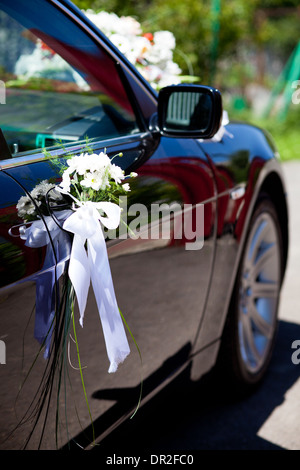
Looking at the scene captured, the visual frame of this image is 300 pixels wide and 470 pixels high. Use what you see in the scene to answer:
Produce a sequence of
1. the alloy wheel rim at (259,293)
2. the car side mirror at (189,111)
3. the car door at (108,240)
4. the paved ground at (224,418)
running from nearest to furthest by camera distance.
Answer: the car door at (108,240)
the car side mirror at (189,111)
the paved ground at (224,418)
the alloy wheel rim at (259,293)

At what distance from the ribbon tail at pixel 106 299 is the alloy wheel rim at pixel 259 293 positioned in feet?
4.19

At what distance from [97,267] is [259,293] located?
5.40 feet

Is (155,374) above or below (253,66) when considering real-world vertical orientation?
below

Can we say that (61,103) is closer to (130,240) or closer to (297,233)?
(130,240)

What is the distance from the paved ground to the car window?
100 centimetres

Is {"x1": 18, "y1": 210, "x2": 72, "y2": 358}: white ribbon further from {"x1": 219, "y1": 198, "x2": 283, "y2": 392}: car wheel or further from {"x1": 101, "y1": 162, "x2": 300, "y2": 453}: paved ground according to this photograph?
{"x1": 219, "y1": 198, "x2": 283, "y2": 392}: car wheel

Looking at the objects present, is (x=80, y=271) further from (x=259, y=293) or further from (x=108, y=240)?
(x=259, y=293)

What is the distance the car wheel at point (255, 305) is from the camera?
2.89 m

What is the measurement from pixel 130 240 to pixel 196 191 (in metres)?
0.50

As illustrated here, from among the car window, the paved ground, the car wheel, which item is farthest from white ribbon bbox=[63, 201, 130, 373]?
the car wheel

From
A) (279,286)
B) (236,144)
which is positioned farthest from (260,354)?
(236,144)

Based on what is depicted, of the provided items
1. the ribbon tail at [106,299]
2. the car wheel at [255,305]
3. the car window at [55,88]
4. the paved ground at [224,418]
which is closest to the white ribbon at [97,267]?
the ribbon tail at [106,299]

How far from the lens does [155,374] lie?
2.28 m

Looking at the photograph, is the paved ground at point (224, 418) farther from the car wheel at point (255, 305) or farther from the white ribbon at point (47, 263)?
the white ribbon at point (47, 263)
